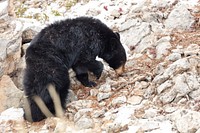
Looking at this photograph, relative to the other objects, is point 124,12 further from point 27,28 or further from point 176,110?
point 176,110

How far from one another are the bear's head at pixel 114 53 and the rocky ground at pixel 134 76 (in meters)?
0.23

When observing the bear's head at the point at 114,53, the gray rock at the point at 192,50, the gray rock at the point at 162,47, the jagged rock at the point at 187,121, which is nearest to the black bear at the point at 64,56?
the bear's head at the point at 114,53

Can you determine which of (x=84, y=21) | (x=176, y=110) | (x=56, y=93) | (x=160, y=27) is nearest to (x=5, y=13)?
(x=84, y=21)

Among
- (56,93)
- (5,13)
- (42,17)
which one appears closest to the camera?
(56,93)

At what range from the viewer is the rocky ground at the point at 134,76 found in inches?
257

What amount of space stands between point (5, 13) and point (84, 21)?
69.2 inches

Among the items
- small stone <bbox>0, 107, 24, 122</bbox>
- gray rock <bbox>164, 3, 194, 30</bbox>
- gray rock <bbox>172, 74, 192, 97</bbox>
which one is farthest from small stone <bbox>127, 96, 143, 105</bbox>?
gray rock <bbox>164, 3, 194, 30</bbox>

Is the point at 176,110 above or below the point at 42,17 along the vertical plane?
above

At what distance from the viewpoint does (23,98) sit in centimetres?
781

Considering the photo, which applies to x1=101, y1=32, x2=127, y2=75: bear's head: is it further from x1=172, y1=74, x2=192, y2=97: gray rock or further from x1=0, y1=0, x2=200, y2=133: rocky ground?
x1=172, y1=74, x2=192, y2=97: gray rock

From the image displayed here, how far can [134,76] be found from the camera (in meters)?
8.12

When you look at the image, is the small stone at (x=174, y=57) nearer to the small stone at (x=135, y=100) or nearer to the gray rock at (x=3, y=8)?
the small stone at (x=135, y=100)

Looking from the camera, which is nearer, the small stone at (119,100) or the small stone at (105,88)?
the small stone at (119,100)

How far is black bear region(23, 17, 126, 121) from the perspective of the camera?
734cm
